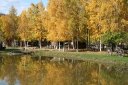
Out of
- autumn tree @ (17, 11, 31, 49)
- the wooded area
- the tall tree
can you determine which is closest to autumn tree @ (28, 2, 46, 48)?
the wooded area

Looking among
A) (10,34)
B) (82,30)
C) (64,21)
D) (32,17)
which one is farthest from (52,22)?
(10,34)

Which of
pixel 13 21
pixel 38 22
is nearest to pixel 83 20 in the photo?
pixel 38 22

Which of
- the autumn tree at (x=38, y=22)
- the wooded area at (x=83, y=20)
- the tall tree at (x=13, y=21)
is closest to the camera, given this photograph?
the wooded area at (x=83, y=20)

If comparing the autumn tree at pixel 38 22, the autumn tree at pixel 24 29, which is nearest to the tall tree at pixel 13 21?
the autumn tree at pixel 24 29

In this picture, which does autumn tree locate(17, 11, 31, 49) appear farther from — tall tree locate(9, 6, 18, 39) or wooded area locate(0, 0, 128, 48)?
tall tree locate(9, 6, 18, 39)

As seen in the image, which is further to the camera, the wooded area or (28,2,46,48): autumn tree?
(28,2,46,48): autumn tree

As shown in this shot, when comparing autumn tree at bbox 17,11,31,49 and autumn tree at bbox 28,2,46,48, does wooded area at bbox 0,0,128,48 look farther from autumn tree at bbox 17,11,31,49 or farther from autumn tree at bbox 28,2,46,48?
autumn tree at bbox 17,11,31,49

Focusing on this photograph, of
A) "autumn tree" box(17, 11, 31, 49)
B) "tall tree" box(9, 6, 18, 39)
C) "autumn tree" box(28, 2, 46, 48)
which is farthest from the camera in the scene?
"tall tree" box(9, 6, 18, 39)

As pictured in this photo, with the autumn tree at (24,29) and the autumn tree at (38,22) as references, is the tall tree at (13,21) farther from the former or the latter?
the autumn tree at (38,22)

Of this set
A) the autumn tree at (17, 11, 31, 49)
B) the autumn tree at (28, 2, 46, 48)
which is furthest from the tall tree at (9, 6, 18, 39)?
the autumn tree at (28, 2, 46, 48)

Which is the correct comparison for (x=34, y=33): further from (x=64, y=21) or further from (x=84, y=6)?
(x=84, y=6)

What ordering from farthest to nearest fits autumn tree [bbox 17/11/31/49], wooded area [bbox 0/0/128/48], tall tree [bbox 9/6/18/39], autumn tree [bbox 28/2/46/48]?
tall tree [bbox 9/6/18/39] < autumn tree [bbox 17/11/31/49] < autumn tree [bbox 28/2/46/48] < wooded area [bbox 0/0/128/48]

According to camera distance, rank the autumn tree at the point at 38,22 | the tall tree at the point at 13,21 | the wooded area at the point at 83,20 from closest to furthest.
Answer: the wooded area at the point at 83,20, the autumn tree at the point at 38,22, the tall tree at the point at 13,21

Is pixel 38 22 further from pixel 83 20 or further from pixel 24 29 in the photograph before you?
pixel 83 20
